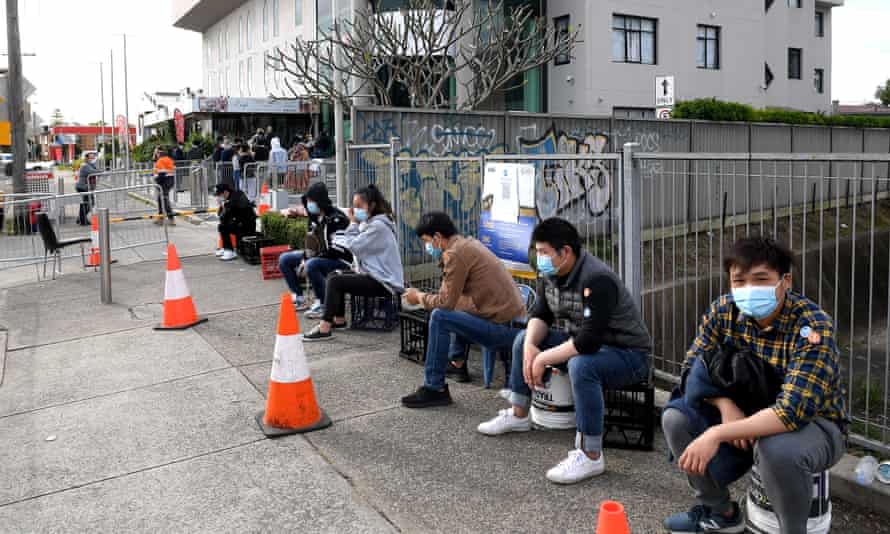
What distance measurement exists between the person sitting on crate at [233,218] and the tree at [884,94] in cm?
8694

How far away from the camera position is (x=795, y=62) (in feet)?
135

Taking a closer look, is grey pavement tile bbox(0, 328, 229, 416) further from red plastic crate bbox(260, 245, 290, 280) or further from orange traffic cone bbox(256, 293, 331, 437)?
red plastic crate bbox(260, 245, 290, 280)

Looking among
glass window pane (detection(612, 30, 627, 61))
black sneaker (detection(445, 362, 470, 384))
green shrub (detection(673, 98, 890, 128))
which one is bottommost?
black sneaker (detection(445, 362, 470, 384))

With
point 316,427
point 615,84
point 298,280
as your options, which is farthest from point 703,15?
point 316,427

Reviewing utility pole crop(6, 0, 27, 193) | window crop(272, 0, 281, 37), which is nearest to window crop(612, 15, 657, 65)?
A: window crop(272, 0, 281, 37)

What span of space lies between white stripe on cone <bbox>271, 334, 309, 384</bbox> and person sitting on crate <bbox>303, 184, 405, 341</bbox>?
2.29m

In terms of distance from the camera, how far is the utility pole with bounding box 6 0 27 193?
740 inches

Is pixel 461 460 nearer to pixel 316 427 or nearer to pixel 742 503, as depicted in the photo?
pixel 316 427

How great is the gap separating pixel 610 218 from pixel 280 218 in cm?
785

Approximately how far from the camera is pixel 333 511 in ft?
13.1

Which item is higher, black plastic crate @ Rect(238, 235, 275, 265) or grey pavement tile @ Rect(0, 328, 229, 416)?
black plastic crate @ Rect(238, 235, 275, 265)

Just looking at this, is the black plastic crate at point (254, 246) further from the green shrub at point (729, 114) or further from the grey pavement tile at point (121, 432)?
the green shrub at point (729, 114)

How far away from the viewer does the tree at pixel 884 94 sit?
82.3m

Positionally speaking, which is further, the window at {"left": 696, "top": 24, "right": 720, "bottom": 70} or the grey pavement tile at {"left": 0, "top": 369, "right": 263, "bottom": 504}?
the window at {"left": 696, "top": 24, "right": 720, "bottom": 70}
